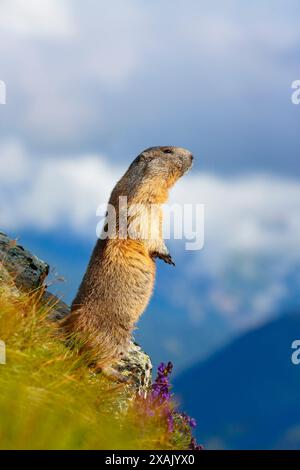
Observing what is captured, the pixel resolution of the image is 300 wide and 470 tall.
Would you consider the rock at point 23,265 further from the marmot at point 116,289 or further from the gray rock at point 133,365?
the marmot at point 116,289

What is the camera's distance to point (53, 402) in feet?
30.1

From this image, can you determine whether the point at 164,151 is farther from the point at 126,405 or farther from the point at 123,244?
A: the point at 126,405

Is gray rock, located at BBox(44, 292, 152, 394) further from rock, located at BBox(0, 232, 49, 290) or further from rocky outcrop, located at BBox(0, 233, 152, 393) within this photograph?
rock, located at BBox(0, 232, 49, 290)

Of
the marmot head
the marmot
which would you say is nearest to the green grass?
the marmot

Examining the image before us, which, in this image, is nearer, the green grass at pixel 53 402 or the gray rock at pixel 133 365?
the green grass at pixel 53 402

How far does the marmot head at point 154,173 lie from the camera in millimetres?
15602

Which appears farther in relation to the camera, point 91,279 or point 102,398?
point 91,279

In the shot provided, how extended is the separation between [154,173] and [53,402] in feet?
25.3

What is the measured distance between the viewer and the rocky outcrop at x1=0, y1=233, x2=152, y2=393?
14720mm

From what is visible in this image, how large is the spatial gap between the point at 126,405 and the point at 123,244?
3.30m

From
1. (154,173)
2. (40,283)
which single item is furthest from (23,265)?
(154,173)

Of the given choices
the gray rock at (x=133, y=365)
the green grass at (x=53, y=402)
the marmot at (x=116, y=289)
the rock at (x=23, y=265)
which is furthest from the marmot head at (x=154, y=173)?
the green grass at (x=53, y=402)
